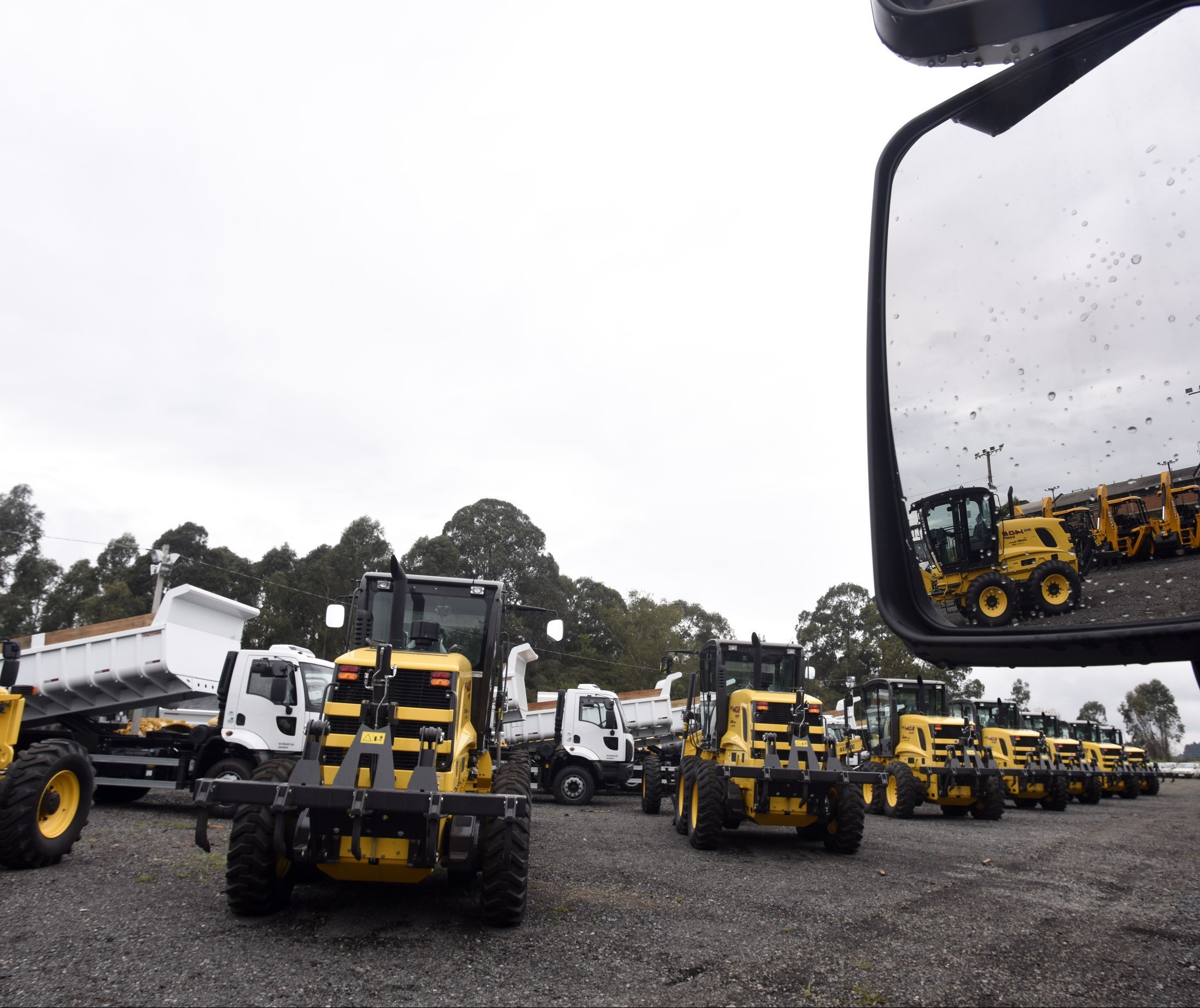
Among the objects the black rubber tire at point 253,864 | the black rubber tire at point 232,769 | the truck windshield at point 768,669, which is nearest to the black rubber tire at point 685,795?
the truck windshield at point 768,669

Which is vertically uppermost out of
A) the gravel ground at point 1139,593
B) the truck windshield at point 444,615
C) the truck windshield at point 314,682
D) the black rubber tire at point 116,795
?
the truck windshield at point 444,615

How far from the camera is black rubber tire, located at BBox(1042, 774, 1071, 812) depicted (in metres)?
16.8

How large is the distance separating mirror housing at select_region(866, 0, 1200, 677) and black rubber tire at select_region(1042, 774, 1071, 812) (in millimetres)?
18591

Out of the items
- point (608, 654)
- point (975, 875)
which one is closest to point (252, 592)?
point (608, 654)

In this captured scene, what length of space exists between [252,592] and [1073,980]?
43075 mm

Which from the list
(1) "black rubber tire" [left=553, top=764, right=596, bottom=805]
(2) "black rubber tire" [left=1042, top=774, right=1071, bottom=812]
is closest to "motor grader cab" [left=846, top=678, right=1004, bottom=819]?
(2) "black rubber tire" [left=1042, top=774, right=1071, bottom=812]

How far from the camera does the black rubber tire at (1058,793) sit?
55.1 ft

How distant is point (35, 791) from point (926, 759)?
1367cm

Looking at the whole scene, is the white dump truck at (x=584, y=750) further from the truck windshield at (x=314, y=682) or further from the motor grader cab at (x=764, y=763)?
the motor grader cab at (x=764, y=763)

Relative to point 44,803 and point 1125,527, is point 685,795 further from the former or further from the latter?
point 1125,527

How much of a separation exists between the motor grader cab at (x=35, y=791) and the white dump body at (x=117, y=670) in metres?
3.68

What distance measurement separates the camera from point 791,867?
27.2 ft

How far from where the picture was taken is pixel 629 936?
17.1 feet

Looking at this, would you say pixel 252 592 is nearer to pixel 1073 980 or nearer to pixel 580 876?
pixel 580 876
